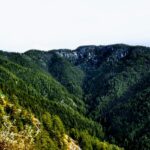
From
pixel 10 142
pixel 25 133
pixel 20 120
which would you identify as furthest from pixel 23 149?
pixel 20 120

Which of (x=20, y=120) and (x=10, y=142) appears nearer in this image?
(x=10, y=142)

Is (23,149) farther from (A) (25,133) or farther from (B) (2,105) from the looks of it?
(B) (2,105)

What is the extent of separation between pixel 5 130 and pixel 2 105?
18401 centimetres

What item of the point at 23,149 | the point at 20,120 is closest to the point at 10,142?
the point at 23,149

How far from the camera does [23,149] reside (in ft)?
54.3

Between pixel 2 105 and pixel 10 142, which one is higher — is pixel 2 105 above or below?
below

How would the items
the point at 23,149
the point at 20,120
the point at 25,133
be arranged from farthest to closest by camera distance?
the point at 20,120 → the point at 25,133 → the point at 23,149

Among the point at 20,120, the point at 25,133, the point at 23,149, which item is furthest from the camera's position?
the point at 20,120

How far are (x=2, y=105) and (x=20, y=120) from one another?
A: 10.7 meters

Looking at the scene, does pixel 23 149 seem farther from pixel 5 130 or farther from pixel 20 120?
pixel 20 120

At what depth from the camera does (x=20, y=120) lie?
197 meters

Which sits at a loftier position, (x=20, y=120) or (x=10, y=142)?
(x=10, y=142)

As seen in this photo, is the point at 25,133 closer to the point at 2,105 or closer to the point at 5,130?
the point at 5,130

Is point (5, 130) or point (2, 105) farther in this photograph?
point (2, 105)
